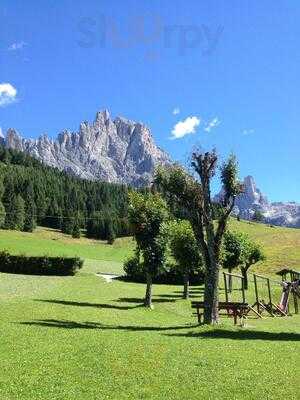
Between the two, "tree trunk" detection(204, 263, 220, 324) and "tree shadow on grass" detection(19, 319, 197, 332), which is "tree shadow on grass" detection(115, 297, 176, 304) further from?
"tree shadow on grass" detection(19, 319, 197, 332)

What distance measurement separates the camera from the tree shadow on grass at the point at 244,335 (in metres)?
28.3

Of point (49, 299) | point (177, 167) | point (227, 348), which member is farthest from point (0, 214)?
point (227, 348)

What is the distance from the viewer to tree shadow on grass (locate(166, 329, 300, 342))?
1115 inches

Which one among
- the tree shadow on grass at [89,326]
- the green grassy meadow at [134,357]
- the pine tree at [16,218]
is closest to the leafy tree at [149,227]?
the green grassy meadow at [134,357]

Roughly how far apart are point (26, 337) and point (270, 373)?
407 inches

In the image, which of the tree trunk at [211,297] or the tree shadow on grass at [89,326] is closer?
the tree shadow on grass at [89,326]

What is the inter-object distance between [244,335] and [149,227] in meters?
19.0

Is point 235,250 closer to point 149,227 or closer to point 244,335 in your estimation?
point 149,227

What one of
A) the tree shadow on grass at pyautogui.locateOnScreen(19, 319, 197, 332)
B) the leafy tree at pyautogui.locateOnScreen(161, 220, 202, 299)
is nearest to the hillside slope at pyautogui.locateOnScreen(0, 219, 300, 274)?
the leafy tree at pyautogui.locateOnScreen(161, 220, 202, 299)

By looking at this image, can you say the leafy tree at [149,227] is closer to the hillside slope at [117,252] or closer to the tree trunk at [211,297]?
the tree trunk at [211,297]

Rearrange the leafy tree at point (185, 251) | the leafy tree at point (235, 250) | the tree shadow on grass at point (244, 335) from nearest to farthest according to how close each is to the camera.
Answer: the tree shadow on grass at point (244, 335) < the leafy tree at point (185, 251) < the leafy tree at point (235, 250)

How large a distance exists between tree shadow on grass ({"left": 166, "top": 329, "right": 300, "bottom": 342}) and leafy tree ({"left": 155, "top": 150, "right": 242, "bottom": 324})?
3.50 m

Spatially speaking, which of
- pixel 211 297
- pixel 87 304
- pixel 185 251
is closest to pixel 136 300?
pixel 185 251

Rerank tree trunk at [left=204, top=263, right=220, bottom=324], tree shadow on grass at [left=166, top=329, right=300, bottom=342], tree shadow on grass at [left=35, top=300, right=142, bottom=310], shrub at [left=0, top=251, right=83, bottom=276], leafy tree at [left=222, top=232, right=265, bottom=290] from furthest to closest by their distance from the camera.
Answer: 1. shrub at [left=0, top=251, right=83, bottom=276]
2. leafy tree at [left=222, top=232, right=265, bottom=290]
3. tree shadow on grass at [left=35, top=300, right=142, bottom=310]
4. tree trunk at [left=204, top=263, right=220, bottom=324]
5. tree shadow on grass at [left=166, top=329, right=300, bottom=342]
